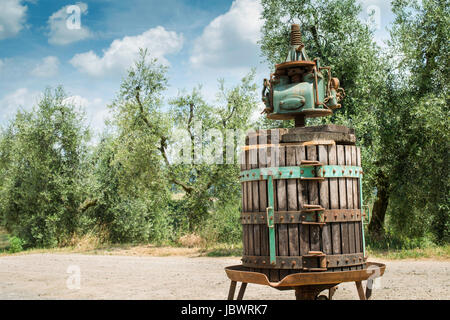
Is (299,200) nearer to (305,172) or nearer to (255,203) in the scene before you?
(305,172)

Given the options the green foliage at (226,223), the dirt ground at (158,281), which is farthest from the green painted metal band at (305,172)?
the green foliage at (226,223)

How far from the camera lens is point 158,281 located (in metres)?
11.0

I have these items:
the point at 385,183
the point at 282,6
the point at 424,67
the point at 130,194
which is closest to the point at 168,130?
the point at 130,194

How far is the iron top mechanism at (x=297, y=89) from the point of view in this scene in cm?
666

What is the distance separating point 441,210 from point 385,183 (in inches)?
109

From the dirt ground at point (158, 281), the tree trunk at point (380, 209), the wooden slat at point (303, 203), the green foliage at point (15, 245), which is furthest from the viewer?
the green foliage at point (15, 245)

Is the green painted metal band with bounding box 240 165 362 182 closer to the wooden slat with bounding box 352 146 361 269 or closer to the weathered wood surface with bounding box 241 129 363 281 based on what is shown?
the weathered wood surface with bounding box 241 129 363 281

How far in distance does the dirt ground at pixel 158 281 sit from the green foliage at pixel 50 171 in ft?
20.3

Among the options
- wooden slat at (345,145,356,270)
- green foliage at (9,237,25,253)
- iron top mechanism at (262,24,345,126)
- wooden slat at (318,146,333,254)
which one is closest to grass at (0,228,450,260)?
green foliage at (9,237,25,253)

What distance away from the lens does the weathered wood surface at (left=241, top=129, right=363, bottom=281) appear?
5844 millimetres

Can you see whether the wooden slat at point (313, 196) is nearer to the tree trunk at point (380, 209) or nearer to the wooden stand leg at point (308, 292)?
the wooden stand leg at point (308, 292)

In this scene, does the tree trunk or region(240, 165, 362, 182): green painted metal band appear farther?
the tree trunk

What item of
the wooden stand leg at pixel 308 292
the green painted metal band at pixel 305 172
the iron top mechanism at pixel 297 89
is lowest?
the wooden stand leg at pixel 308 292

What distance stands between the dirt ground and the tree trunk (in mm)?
4463
